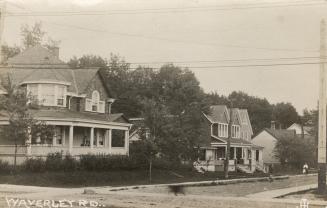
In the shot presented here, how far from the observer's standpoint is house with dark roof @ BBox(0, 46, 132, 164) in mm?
36531

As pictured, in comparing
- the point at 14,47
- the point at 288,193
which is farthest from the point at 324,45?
the point at 14,47

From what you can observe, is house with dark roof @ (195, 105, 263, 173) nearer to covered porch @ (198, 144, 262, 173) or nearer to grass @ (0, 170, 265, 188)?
covered porch @ (198, 144, 262, 173)

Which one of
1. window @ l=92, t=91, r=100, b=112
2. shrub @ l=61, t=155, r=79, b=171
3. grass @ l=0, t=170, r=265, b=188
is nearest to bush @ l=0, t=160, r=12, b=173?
grass @ l=0, t=170, r=265, b=188

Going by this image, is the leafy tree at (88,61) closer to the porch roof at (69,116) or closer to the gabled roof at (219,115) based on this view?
the gabled roof at (219,115)

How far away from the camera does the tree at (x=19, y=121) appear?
1232 inches

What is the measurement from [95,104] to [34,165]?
1340 centimetres

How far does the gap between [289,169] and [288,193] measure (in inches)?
1697

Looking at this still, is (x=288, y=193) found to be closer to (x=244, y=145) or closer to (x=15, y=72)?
(x=15, y=72)

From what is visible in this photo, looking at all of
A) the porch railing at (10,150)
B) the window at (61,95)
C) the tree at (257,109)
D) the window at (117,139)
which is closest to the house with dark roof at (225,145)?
the window at (117,139)

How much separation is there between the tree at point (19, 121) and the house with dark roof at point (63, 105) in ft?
5.63

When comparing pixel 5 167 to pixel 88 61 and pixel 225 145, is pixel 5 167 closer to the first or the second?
pixel 225 145

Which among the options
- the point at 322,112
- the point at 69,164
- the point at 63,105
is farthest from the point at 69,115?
the point at 322,112

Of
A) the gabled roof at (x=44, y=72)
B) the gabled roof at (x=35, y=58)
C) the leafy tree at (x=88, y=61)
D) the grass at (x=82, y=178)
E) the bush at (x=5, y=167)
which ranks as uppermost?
the leafy tree at (x=88, y=61)

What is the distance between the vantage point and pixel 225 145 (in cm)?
→ 6103
